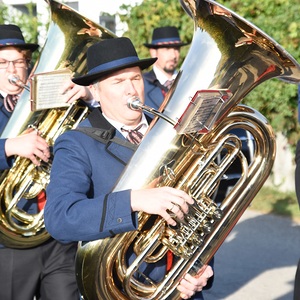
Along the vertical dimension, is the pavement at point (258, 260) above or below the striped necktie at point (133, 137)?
below

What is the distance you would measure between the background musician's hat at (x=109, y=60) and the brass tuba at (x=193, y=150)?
0.19 metres

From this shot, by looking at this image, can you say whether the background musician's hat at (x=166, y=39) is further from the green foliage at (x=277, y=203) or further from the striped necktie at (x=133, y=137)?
the striped necktie at (x=133, y=137)

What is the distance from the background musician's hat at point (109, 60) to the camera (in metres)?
3.20

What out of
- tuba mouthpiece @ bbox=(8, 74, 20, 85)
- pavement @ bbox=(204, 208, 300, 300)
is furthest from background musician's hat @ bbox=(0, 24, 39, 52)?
pavement @ bbox=(204, 208, 300, 300)

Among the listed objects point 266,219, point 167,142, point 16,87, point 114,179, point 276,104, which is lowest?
point 266,219

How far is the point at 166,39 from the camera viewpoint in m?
8.16

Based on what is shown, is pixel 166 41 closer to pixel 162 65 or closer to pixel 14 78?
pixel 162 65

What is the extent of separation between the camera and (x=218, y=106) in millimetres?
3061

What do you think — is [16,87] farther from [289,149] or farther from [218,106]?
[289,149]

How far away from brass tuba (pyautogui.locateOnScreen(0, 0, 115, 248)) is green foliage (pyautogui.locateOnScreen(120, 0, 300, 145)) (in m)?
3.79

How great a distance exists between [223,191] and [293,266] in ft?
9.56

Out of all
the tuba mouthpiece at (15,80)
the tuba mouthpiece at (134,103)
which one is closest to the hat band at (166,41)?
the tuba mouthpiece at (15,80)

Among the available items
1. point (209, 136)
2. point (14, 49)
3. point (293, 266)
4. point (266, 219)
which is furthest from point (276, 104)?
point (209, 136)

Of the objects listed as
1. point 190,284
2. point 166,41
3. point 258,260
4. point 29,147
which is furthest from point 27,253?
point 166,41
